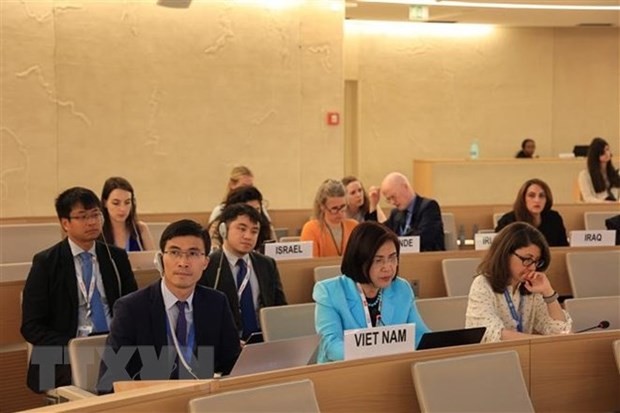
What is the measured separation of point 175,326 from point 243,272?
1.34 m

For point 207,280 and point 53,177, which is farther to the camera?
point 53,177

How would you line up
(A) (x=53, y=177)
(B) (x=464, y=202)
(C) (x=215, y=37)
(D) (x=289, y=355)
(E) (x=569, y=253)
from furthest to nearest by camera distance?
(B) (x=464, y=202) < (C) (x=215, y=37) < (A) (x=53, y=177) < (E) (x=569, y=253) < (D) (x=289, y=355)

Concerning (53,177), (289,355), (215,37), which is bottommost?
(289,355)

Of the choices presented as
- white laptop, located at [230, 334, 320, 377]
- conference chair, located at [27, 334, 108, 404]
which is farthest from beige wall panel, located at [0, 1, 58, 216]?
white laptop, located at [230, 334, 320, 377]

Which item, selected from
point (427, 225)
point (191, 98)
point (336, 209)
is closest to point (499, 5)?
point (191, 98)

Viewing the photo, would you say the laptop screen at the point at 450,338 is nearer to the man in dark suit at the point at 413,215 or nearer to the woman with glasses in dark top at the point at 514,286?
the woman with glasses in dark top at the point at 514,286

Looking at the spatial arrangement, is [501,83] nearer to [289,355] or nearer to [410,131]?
[410,131]

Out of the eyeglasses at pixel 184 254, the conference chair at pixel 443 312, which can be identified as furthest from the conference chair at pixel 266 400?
the conference chair at pixel 443 312

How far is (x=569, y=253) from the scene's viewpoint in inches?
259

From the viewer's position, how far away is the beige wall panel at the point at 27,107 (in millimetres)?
10102

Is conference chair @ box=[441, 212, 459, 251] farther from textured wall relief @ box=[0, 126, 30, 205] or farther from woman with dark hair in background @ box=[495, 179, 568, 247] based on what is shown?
textured wall relief @ box=[0, 126, 30, 205]

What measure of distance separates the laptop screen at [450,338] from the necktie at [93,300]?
194 centimetres

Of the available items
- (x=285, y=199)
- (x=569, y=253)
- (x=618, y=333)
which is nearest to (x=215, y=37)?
(x=285, y=199)

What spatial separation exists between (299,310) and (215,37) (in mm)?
7010
